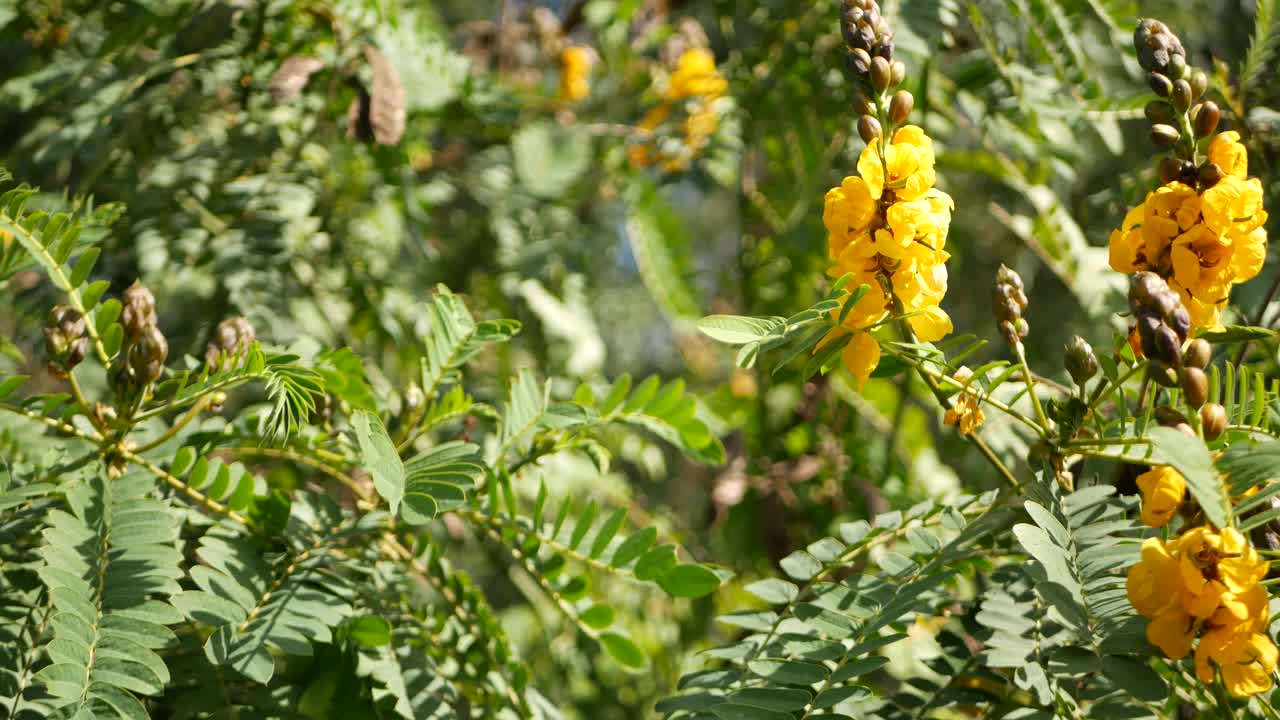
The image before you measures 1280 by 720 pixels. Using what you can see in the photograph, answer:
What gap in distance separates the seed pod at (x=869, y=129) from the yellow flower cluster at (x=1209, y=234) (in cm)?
23

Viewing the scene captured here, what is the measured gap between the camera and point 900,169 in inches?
29.2

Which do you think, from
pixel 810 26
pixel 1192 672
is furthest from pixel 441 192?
pixel 1192 672

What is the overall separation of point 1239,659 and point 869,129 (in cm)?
45

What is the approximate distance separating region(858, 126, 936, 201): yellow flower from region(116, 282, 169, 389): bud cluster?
600 millimetres

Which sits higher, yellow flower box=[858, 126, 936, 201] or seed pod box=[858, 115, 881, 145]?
seed pod box=[858, 115, 881, 145]

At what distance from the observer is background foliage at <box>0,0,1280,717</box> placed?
854 mm

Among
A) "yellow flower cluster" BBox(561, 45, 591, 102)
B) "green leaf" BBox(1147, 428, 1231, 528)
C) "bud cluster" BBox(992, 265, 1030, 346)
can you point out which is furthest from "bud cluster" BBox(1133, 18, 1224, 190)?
"yellow flower cluster" BBox(561, 45, 591, 102)

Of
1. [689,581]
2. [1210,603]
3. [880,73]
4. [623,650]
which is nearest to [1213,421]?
[1210,603]

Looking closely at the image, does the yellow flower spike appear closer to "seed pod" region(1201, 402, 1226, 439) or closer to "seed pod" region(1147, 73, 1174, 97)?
"seed pod" region(1201, 402, 1226, 439)

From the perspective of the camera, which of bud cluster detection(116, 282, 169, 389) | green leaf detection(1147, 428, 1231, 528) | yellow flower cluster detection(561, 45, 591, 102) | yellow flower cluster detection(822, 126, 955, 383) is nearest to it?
green leaf detection(1147, 428, 1231, 528)

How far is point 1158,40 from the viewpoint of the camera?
796 millimetres

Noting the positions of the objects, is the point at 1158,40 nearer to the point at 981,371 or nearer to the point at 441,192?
the point at 981,371

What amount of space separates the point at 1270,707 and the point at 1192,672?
0.07 metres

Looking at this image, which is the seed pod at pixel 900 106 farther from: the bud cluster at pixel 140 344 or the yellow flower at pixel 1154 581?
the bud cluster at pixel 140 344
